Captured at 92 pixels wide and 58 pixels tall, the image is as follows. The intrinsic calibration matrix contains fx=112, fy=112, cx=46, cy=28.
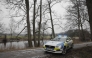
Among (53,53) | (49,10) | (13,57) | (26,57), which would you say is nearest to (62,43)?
(53,53)

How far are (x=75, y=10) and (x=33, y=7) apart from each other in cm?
1371

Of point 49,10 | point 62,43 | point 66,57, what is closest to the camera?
point 66,57

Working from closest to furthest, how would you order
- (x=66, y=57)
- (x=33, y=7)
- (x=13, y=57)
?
(x=13, y=57) → (x=66, y=57) → (x=33, y=7)

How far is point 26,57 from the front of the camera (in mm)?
8852

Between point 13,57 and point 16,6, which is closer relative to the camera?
point 13,57

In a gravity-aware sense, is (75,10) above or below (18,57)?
above

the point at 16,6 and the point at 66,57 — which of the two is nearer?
the point at 66,57

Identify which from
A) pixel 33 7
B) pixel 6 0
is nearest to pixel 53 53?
pixel 6 0

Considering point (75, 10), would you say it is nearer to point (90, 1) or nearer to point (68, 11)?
point (68, 11)

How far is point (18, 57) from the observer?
28.7 feet

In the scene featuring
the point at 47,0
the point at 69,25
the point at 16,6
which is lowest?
the point at 69,25

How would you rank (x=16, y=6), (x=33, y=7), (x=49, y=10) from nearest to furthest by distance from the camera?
(x=16, y=6) → (x=33, y=7) → (x=49, y=10)

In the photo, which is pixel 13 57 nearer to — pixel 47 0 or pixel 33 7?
pixel 33 7

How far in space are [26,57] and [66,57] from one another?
3.33m
